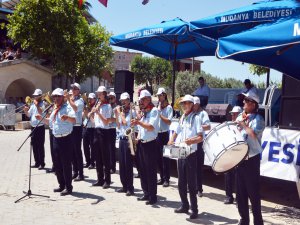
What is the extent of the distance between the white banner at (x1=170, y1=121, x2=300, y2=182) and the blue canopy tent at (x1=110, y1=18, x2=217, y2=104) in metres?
3.03

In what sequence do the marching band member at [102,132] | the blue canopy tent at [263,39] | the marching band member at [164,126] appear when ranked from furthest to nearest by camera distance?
the marching band member at [164,126]
the marching band member at [102,132]
the blue canopy tent at [263,39]

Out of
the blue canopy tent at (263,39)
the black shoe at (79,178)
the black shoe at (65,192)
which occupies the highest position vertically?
the blue canopy tent at (263,39)

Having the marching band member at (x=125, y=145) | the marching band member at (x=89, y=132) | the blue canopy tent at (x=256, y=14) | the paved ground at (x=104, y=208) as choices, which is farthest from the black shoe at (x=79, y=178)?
the blue canopy tent at (x=256, y=14)

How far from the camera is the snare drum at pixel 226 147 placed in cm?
488

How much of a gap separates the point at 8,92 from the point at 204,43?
22.7m

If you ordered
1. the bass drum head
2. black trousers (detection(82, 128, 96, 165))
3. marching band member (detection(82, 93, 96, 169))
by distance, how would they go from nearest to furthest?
1. the bass drum head
2. marching band member (detection(82, 93, 96, 169))
3. black trousers (detection(82, 128, 96, 165))

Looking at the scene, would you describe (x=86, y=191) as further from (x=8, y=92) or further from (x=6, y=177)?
(x=8, y=92)

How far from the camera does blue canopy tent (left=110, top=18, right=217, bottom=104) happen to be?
894 cm

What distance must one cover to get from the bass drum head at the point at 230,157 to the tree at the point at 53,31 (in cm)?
2235

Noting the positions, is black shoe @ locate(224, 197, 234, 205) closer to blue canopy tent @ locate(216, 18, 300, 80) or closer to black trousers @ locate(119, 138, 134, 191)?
black trousers @ locate(119, 138, 134, 191)

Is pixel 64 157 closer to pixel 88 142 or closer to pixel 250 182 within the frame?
pixel 88 142

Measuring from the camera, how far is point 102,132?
7688mm

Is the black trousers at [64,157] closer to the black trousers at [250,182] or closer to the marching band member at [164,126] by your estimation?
the marching band member at [164,126]

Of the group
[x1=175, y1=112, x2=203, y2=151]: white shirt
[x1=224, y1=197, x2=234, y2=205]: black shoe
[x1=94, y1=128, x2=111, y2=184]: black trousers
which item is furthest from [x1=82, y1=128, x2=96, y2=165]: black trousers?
[x1=175, y1=112, x2=203, y2=151]: white shirt
